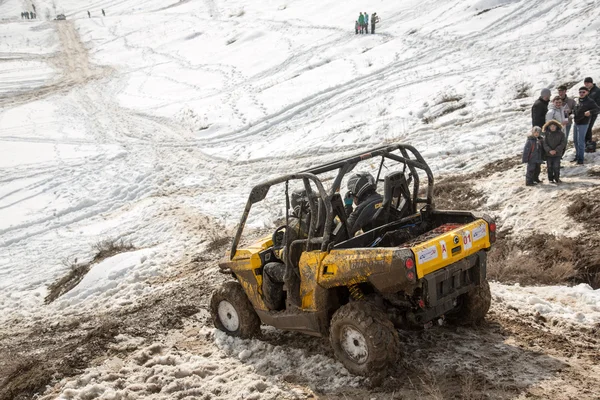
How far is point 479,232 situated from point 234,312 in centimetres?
296

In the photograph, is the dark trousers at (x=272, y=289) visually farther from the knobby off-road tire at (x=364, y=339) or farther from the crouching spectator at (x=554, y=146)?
the crouching spectator at (x=554, y=146)

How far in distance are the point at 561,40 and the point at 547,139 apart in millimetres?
11982

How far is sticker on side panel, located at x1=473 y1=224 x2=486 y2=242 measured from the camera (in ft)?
17.8

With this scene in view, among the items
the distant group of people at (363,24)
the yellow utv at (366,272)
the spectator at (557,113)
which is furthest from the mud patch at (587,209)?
the distant group of people at (363,24)

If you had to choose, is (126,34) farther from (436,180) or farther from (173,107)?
(436,180)

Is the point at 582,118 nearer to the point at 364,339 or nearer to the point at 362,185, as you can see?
the point at 362,185

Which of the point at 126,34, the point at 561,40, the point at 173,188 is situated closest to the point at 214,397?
the point at 173,188

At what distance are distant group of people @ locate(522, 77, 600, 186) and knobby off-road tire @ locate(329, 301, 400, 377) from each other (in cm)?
596

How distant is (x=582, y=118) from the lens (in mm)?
10656

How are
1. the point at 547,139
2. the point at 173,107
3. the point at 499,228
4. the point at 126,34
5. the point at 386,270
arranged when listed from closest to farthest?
1. the point at 386,270
2. the point at 499,228
3. the point at 547,139
4. the point at 173,107
5. the point at 126,34

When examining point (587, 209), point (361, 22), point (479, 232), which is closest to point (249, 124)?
point (361, 22)

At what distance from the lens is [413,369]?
208 inches

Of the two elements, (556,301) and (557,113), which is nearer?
(556,301)

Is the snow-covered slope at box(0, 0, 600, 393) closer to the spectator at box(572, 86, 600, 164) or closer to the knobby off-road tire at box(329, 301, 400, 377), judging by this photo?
the spectator at box(572, 86, 600, 164)
